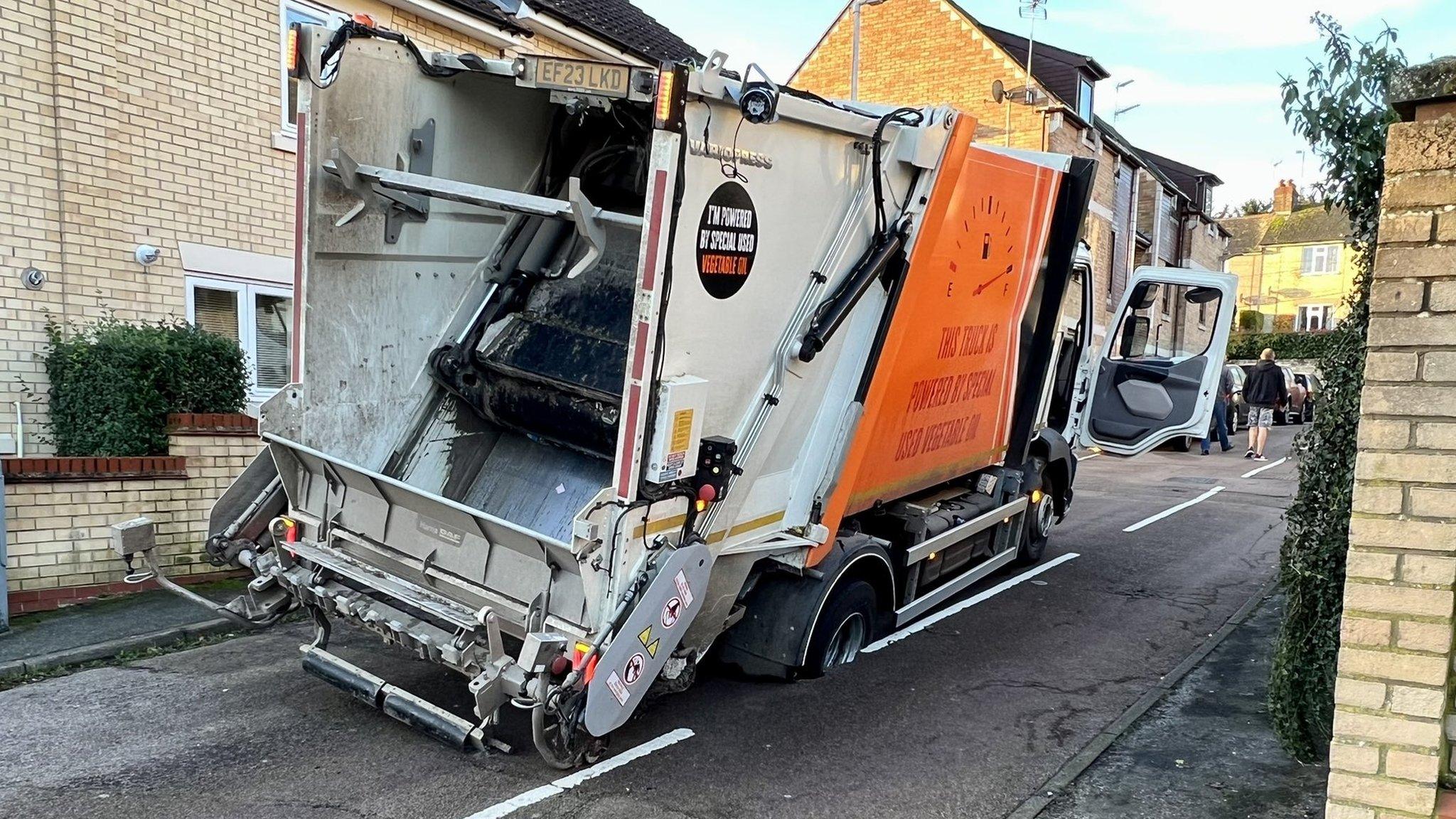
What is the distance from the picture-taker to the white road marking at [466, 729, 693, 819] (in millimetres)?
3961

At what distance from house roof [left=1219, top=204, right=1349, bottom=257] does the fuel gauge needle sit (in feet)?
138

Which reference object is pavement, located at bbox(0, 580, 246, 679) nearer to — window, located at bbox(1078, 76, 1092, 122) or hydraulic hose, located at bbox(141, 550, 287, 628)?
hydraulic hose, located at bbox(141, 550, 287, 628)

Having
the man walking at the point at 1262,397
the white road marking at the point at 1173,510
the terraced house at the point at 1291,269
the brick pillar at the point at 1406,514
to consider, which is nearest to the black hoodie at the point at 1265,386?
the man walking at the point at 1262,397

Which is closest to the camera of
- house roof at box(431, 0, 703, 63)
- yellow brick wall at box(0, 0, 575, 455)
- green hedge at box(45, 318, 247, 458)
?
green hedge at box(45, 318, 247, 458)

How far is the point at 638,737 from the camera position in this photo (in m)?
4.72

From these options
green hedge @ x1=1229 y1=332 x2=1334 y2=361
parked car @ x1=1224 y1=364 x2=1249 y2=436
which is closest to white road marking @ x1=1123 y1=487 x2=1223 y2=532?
parked car @ x1=1224 y1=364 x2=1249 y2=436

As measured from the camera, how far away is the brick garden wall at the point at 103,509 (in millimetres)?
6230

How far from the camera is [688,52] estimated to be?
1374 centimetres

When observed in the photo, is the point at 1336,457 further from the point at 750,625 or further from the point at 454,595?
the point at 454,595

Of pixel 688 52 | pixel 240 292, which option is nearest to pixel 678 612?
pixel 240 292

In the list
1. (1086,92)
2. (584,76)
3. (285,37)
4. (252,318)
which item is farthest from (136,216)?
(1086,92)

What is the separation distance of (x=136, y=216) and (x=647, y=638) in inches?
235

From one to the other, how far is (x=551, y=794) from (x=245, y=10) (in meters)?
7.13

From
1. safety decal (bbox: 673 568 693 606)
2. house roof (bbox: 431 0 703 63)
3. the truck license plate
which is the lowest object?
safety decal (bbox: 673 568 693 606)
